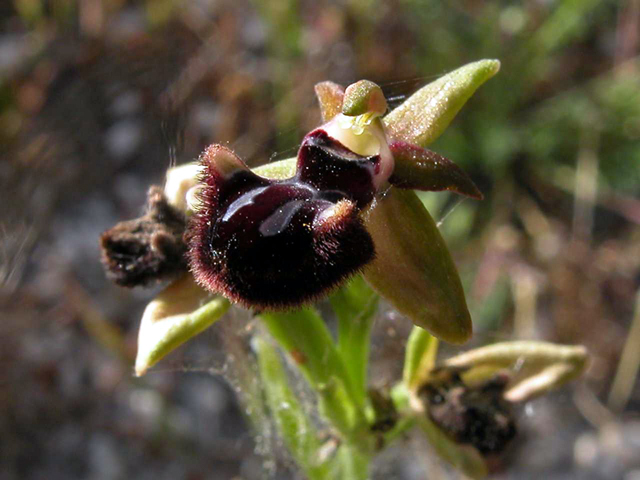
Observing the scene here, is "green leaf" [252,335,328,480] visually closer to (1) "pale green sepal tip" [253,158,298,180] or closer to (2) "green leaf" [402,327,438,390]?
(2) "green leaf" [402,327,438,390]

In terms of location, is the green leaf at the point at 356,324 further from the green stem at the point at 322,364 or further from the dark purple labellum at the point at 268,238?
the dark purple labellum at the point at 268,238

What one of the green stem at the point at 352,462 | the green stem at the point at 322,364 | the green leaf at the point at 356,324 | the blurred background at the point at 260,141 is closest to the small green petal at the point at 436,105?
the green leaf at the point at 356,324

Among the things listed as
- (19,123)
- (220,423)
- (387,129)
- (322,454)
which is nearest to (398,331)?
(322,454)

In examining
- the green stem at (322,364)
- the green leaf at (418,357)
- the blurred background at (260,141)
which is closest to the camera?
the green stem at (322,364)

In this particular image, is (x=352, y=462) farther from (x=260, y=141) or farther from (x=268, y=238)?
(x=260, y=141)

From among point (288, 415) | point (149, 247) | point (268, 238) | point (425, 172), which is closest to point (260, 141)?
point (288, 415)

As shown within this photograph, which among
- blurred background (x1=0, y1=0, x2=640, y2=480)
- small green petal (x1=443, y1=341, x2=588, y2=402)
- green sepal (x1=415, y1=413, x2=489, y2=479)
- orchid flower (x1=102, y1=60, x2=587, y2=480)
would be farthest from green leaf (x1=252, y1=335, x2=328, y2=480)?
blurred background (x1=0, y1=0, x2=640, y2=480)
